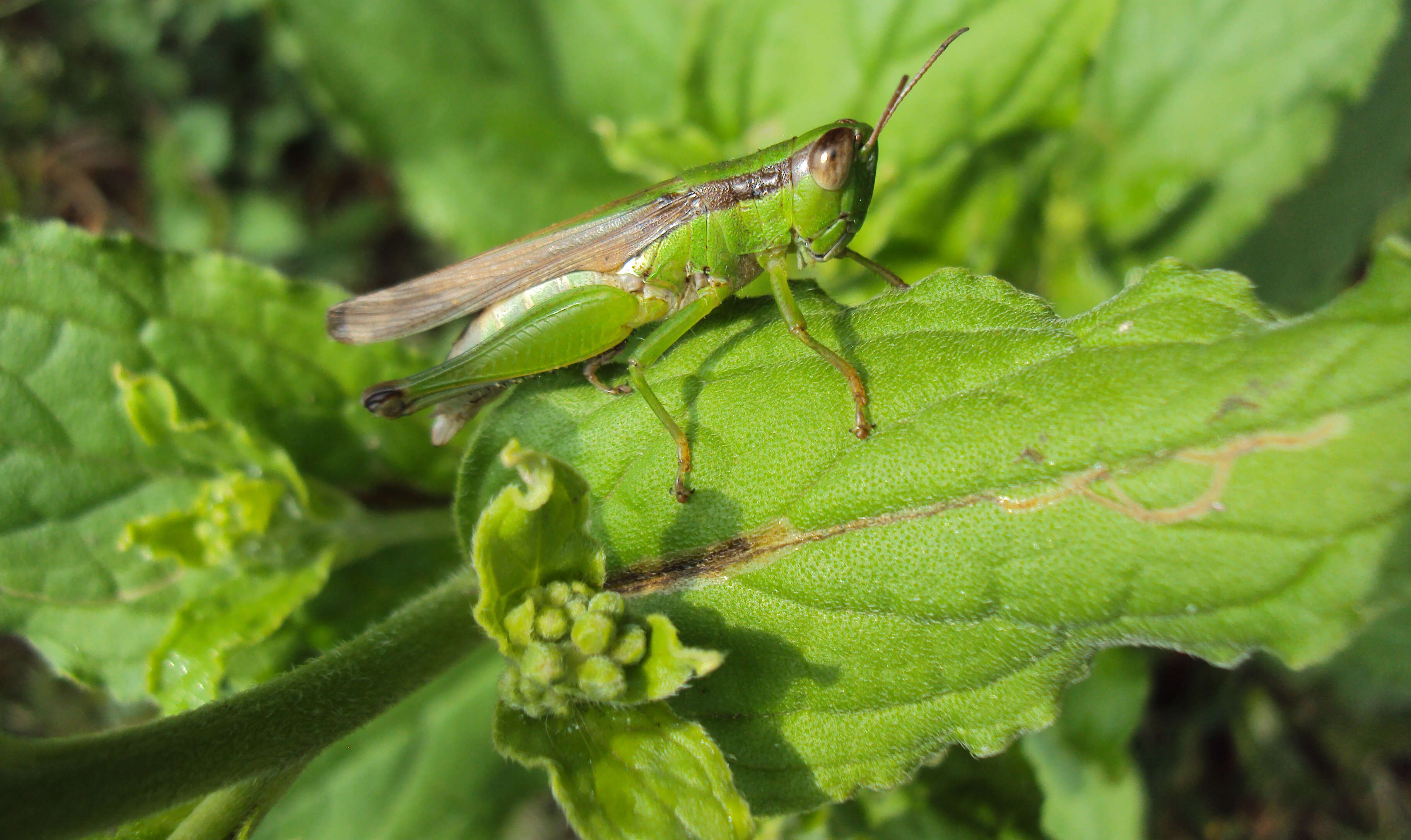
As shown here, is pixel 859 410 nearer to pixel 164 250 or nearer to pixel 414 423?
pixel 414 423

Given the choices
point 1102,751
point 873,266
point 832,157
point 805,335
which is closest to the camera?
point 805,335

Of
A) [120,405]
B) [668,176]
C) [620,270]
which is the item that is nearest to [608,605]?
[620,270]

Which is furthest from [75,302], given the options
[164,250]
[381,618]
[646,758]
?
[646,758]

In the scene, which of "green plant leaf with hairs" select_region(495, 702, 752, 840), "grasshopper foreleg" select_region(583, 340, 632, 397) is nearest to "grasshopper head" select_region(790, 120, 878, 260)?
"grasshopper foreleg" select_region(583, 340, 632, 397)

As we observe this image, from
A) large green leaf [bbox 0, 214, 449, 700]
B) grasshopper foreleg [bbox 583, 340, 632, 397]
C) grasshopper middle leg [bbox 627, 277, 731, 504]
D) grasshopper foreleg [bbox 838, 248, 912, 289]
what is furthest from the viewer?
grasshopper foreleg [bbox 838, 248, 912, 289]

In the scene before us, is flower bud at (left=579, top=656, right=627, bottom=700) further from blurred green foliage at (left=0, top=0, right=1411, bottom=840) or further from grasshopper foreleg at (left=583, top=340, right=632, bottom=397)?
blurred green foliage at (left=0, top=0, right=1411, bottom=840)

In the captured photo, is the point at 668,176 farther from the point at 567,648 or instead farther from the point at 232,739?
the point at 232,739
